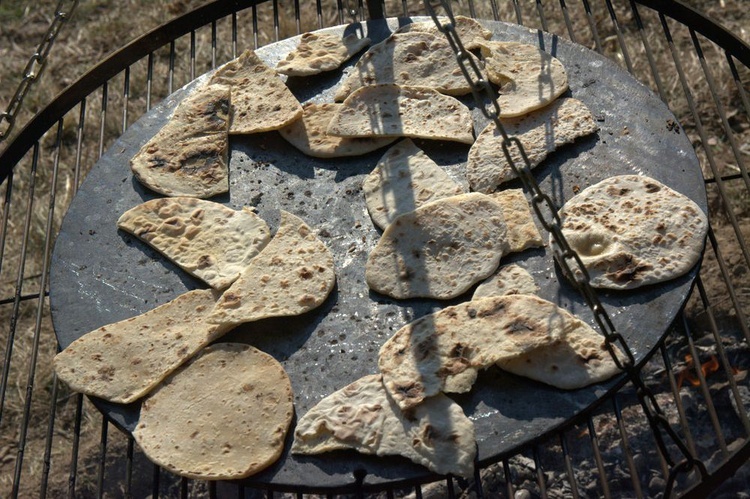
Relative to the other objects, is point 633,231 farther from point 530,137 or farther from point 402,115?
point 402,115

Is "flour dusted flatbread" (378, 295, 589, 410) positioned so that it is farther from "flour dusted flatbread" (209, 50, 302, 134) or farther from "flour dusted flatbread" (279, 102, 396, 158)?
"flour dusted flatbread" (209, 50, 302, 134)

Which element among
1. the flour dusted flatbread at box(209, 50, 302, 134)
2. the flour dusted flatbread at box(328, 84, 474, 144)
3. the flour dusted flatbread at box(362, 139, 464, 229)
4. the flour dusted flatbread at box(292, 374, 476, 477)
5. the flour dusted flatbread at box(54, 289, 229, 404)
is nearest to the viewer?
the flour dusted flatbread at box(292, 374, 476, 477)

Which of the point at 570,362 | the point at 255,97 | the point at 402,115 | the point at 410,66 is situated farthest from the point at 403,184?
the point at 570,362

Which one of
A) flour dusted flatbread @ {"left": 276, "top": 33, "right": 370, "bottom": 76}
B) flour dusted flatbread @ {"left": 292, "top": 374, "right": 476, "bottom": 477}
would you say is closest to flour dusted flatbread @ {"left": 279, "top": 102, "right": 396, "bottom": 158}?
flour dusted flatbread @ {"left": 276, "top": 33, "right": 370, "bottom": 76}

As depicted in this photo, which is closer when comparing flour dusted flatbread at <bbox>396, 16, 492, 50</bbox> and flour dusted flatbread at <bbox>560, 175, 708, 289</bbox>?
flour dusted flatbread at <bbox>560, 175, 708, 289</bbox>

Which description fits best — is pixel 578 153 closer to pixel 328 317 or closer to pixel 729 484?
pixel 328 317

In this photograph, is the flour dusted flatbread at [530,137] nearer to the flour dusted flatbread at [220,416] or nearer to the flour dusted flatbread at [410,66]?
the flour dusted flatbread at [410,66]

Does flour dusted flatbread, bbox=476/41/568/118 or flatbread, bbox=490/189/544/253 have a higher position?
flour dusted flatbread, bbox=476/41/568/118

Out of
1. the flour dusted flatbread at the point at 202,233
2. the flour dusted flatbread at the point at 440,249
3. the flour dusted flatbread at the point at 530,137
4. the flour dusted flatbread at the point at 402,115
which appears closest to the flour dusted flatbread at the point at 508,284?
the flour dusted flatbread at the point at 440,249
